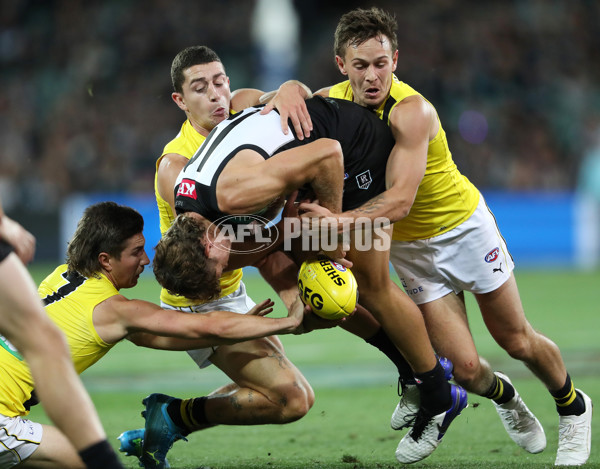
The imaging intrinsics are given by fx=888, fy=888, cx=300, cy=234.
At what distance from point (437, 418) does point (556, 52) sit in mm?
17934

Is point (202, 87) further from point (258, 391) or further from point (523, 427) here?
point (523, 427)

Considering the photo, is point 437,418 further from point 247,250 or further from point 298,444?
point 247,250

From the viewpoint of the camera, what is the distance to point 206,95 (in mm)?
6223

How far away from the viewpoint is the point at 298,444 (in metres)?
6.61

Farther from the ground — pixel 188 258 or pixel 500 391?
pixel 188 258

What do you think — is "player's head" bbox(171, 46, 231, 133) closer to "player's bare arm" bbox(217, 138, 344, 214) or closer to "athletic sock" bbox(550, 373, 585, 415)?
"player's bare arm" bbox(217, 138, 344, 214)

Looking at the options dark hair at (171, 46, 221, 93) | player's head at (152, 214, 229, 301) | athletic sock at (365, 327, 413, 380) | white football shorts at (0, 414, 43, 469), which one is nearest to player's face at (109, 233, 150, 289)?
player's head at (152, 214, 229, 301)

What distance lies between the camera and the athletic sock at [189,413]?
19.0ft

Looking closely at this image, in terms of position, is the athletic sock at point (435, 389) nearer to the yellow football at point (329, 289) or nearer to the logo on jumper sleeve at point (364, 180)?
the yellow football at point (329, 289)

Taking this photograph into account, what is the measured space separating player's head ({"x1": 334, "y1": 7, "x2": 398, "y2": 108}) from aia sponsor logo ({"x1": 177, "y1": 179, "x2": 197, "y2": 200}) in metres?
1.34

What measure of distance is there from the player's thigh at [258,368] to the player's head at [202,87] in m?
1.58

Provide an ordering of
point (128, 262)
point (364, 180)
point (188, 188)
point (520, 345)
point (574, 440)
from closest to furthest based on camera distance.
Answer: point (188, 188) < point (128, 262) < point (364, 180) < point (574, 440) < point (520, 345)

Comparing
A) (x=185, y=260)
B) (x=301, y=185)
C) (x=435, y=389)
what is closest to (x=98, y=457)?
(x=185, y=260)

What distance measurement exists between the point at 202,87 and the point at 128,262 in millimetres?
1617
